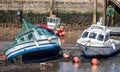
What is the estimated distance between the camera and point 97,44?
31219mm

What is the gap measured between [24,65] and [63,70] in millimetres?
2794

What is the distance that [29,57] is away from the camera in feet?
100

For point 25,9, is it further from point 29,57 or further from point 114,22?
point 29,57

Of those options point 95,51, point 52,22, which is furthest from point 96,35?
point 52,22

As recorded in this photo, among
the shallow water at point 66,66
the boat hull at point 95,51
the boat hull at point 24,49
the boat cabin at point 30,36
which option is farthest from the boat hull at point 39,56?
the boat hull at point 95,51

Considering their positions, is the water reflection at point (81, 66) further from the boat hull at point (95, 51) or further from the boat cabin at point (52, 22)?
the boat cabin at point (52, 22)

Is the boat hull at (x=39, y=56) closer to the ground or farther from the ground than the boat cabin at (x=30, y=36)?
closer to the ground

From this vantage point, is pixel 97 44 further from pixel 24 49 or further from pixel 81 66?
pixel 24 49

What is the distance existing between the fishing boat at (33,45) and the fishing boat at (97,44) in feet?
6.10

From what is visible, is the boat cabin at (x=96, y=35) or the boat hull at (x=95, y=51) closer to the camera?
the boat hull at (x=95, y=51)

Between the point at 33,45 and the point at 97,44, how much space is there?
4.42 meters

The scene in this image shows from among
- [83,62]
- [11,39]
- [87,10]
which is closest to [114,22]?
[87,10]

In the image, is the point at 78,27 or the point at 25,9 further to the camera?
the point at 25,9

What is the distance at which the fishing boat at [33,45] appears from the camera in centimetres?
2969
